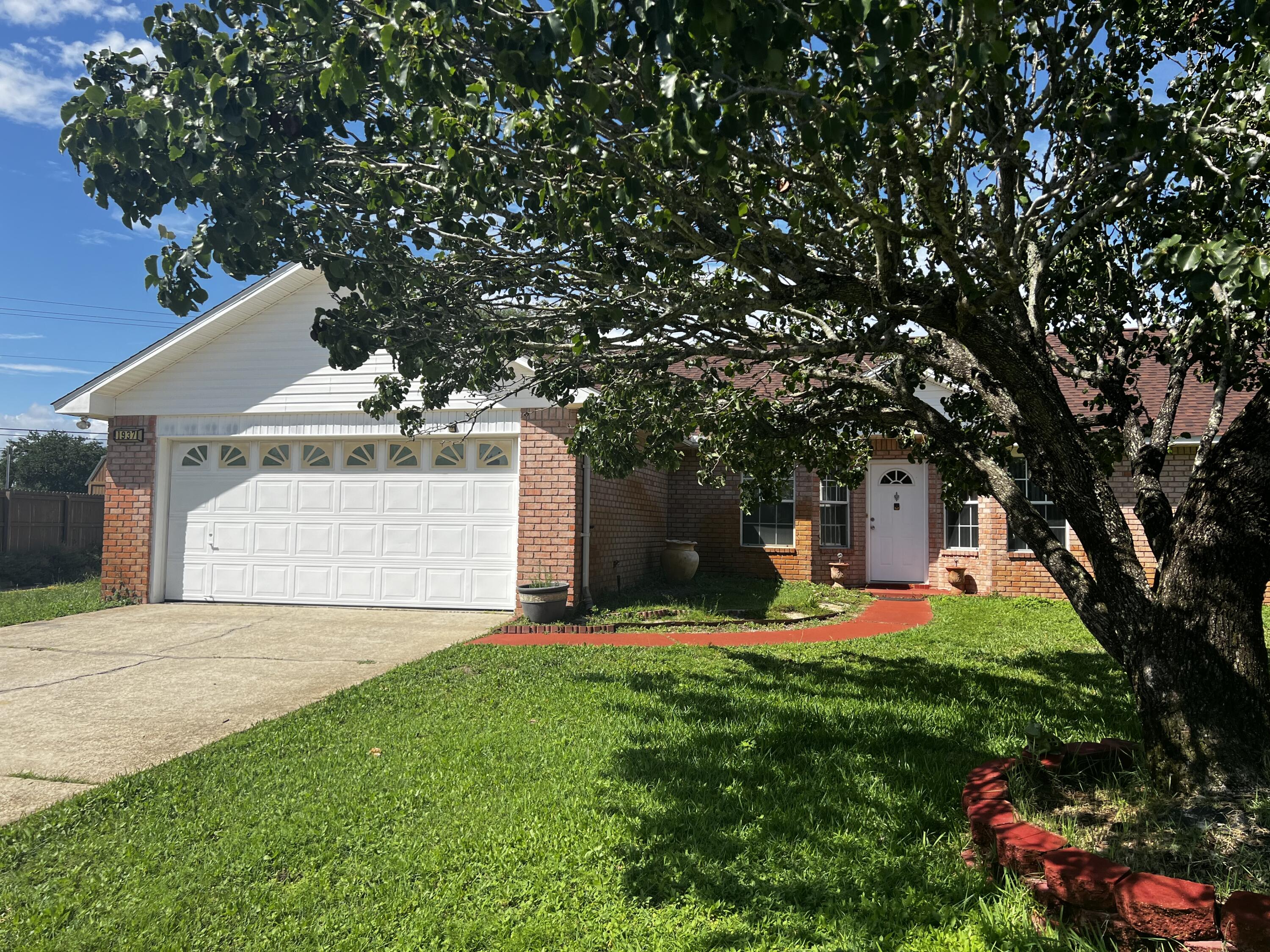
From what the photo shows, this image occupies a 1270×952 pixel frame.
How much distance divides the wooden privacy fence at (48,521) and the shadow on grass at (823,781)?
1715cm

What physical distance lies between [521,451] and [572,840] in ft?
24.3

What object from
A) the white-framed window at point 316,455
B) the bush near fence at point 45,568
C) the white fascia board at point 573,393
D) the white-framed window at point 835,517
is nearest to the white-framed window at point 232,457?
the white-framed window at point 316,455

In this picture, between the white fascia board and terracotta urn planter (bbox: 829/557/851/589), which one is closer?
the white fascia board

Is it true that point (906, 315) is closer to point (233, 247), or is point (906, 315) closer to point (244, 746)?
point (233, 247)

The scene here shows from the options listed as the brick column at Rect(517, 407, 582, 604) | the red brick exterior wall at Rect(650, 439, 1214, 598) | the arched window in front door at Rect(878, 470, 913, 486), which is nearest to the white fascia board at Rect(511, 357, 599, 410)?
the brick column at Rect(517, 407, 582, 604)

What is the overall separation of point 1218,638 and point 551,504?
7.82m

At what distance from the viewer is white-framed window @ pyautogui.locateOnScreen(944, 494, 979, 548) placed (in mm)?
14070

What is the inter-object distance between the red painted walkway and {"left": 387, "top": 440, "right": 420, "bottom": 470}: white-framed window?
3236 millimetres

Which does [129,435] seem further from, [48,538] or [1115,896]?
[1115,896]

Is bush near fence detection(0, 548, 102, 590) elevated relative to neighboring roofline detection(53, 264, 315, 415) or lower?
lower

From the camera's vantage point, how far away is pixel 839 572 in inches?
569

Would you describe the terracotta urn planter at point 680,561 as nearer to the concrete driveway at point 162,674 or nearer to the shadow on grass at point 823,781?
the concrete driveway at point 162,674

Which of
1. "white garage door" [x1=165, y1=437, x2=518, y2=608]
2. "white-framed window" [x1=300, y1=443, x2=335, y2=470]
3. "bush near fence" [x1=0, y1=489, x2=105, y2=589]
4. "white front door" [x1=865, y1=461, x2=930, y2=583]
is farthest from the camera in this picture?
"bush near fence" [x1=0, y1=489, x2=105, y2=589]

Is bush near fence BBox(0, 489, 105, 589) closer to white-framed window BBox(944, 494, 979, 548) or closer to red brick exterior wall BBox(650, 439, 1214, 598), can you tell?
red brick exterior wall BBox(650, 439, 1214, 598)
